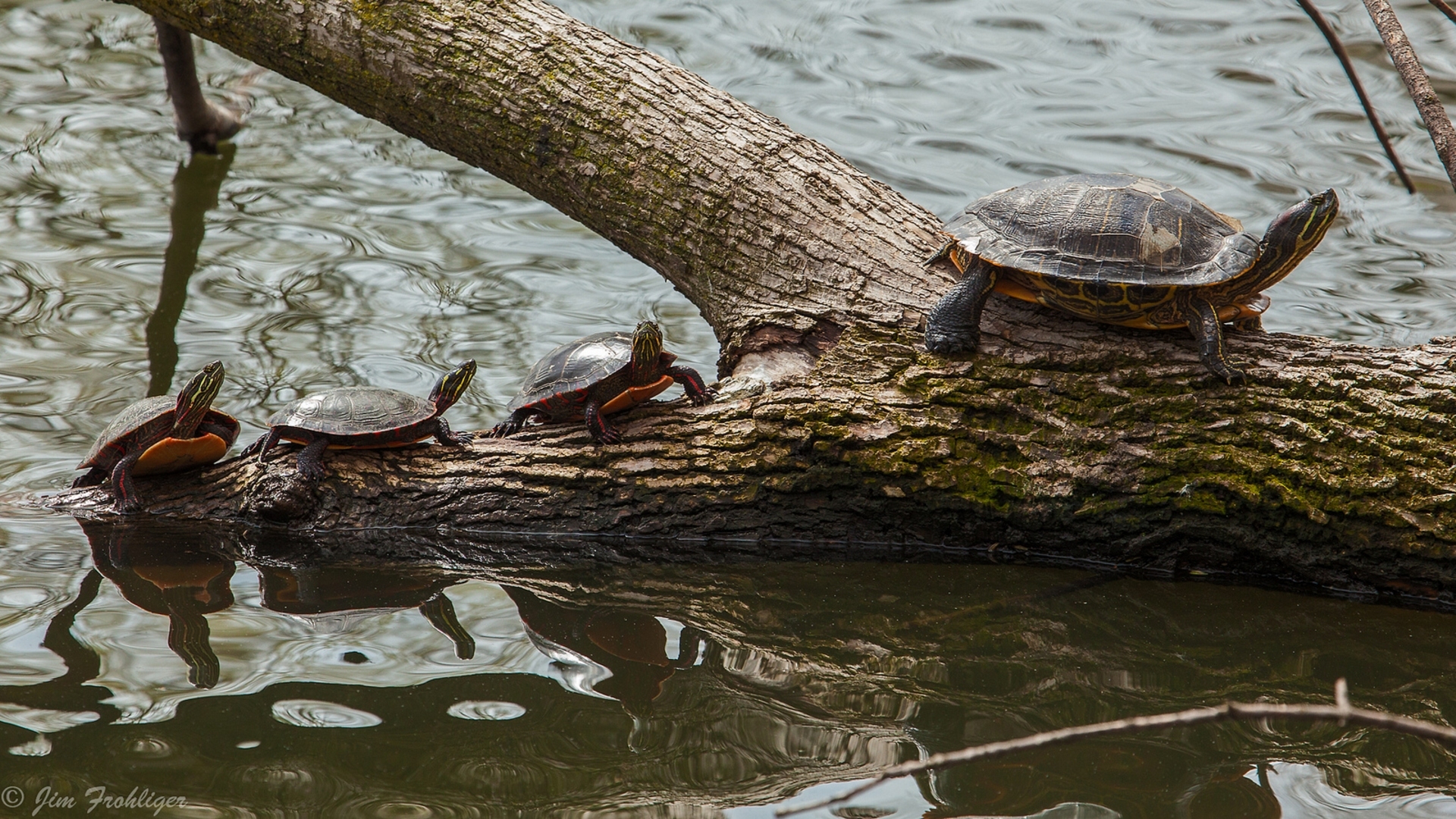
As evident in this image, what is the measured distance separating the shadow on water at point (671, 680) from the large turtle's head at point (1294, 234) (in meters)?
1.12

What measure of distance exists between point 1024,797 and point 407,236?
5.27 meters

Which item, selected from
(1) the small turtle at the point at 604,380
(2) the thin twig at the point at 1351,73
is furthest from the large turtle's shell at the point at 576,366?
(2) the thin twig at the point at 1351,73

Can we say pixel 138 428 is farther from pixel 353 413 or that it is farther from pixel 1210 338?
pixel 1210 338

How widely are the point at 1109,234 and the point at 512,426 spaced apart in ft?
7.61

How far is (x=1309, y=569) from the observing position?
375 cm

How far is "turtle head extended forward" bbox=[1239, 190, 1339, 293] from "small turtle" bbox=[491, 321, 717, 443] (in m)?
1.94

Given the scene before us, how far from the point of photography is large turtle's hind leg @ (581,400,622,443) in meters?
4.04

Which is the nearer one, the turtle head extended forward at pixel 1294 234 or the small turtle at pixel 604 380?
the turtle head extended forward at pixel 1294 234

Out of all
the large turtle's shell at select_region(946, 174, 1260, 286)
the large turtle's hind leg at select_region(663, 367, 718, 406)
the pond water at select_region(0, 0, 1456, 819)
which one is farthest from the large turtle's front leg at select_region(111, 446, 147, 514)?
the large turtle's shell at select_region(946, 174, 1260, 286)

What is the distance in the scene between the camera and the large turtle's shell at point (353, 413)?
3.99m

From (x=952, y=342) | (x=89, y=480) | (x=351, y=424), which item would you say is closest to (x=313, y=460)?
(x=351, y=424)

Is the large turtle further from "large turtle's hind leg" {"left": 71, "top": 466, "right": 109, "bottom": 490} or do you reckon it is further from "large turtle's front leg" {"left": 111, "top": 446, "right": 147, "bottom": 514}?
"large turtle's hind leg" {"left": 71, "top": 466, "right": 109, "bottom": 490}

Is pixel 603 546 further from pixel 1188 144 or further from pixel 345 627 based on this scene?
pixel 1188 144

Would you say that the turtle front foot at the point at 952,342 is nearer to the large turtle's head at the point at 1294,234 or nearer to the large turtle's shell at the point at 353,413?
the large turtle's head at the point at 1294,234
